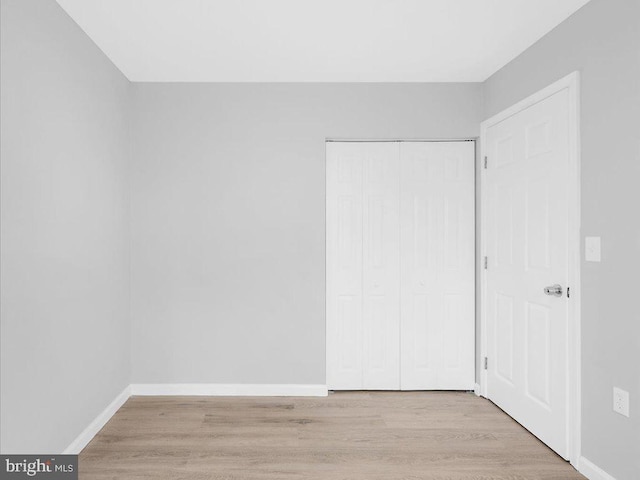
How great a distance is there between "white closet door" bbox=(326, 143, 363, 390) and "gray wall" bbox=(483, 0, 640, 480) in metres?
1.66

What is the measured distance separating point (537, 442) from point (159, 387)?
280 cm

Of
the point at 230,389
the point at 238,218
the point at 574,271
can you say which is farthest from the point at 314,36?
the point at 230,389

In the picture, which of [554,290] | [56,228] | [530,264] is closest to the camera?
[56,228]

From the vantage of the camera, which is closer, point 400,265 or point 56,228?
point 56,228

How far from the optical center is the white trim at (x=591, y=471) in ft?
7.41

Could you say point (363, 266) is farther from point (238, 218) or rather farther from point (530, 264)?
point (530, 264)

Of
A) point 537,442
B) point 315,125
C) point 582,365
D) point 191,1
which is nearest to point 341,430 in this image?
point 537,442

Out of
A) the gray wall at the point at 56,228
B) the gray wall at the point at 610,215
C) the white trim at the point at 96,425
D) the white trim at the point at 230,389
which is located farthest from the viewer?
the white trim at the point at 230,389

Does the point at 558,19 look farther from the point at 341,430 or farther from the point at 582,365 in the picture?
the point at 341,430

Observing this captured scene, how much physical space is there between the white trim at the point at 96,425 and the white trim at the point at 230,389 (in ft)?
0.58

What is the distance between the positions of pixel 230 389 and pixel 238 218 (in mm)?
1395

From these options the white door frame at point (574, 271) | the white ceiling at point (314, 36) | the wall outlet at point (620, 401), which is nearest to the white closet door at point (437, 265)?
the white ceiling at point (314, 36)

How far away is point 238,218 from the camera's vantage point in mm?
3568

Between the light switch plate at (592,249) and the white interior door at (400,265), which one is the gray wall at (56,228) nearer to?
the white interior door at (400,265)
